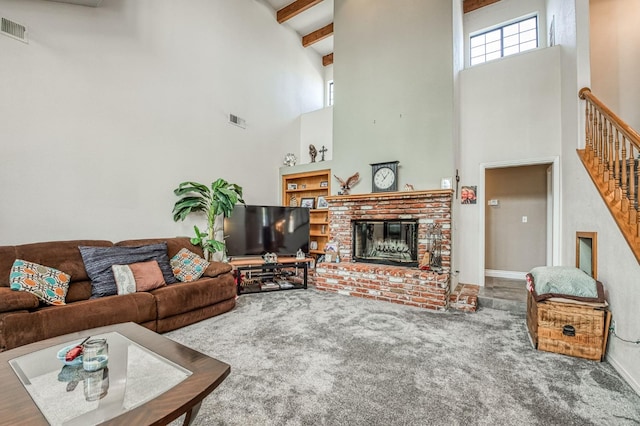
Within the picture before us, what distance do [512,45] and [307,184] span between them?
460 centimetres

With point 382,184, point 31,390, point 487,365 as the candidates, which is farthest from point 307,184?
point 31,390

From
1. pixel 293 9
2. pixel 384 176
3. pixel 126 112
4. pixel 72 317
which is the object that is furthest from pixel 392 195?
pixel 293 9

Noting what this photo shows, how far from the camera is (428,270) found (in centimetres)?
396

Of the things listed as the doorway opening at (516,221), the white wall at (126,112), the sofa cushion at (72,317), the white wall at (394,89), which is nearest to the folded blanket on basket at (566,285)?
the white wall at (394,89)

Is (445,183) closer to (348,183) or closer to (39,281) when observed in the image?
(348,183)

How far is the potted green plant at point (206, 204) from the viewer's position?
400 centimetres

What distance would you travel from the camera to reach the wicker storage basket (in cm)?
229

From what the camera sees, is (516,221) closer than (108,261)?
No

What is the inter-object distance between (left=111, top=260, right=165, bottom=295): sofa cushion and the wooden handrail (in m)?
4.34

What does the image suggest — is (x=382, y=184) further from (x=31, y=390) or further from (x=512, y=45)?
(x=31, y=390)

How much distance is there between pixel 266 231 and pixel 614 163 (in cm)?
428

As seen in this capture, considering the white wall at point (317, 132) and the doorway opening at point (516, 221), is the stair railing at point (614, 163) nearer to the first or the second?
the doorway opening at point (516, 221)

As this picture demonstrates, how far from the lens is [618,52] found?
141 inches

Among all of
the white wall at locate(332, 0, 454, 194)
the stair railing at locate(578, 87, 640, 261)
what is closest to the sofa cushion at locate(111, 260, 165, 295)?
the white wall at locate(332, 0, 454, 194)
